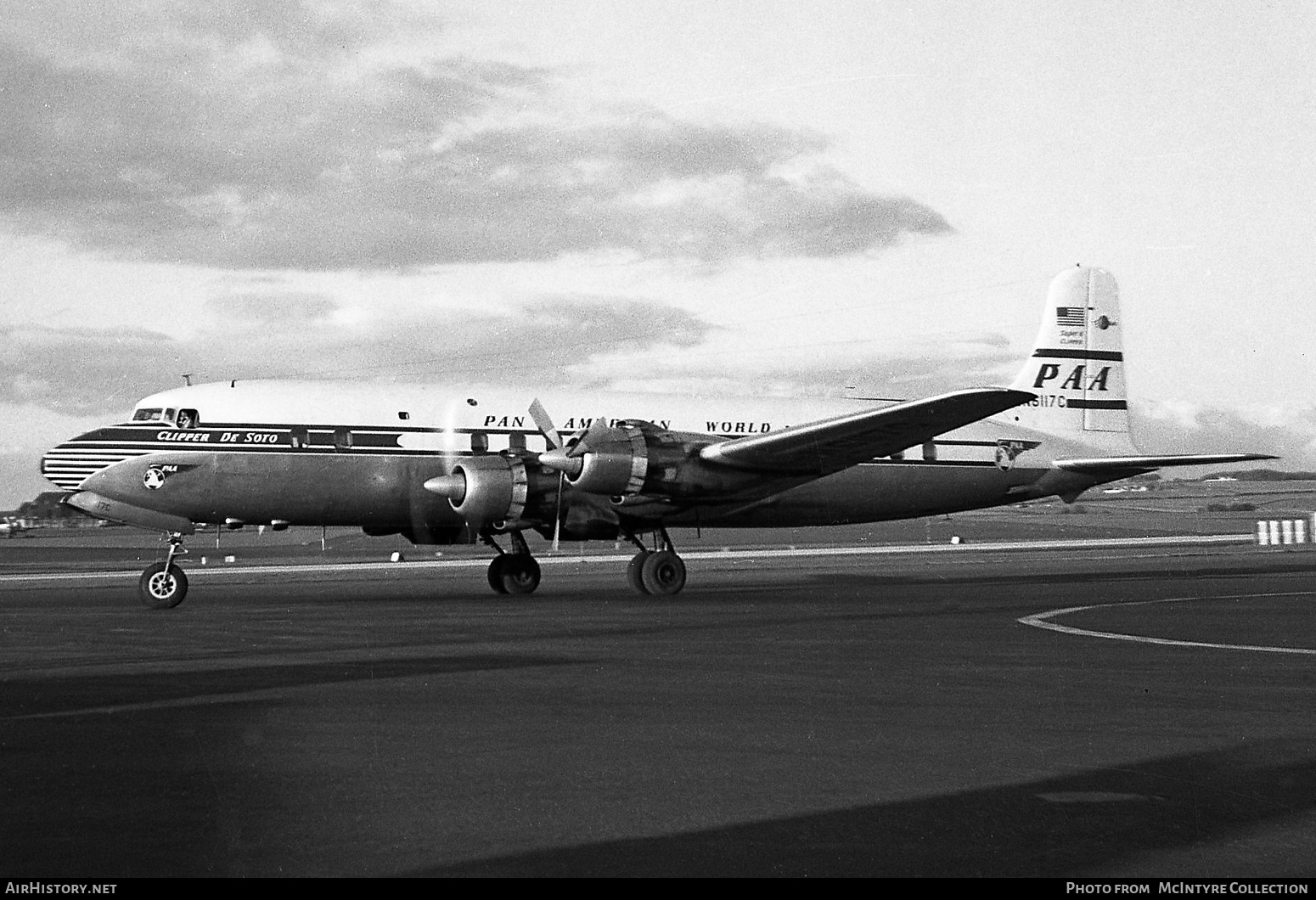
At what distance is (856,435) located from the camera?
25219 mm

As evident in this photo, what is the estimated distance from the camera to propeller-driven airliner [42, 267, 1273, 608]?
2412 centimetres

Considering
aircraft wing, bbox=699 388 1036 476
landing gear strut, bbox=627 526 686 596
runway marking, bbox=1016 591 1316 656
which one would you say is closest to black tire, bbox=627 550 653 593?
landing gear strut, bbox=627 526 686 596

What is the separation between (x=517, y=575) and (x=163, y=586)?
282 inches

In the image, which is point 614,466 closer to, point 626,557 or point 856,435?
point 856,435

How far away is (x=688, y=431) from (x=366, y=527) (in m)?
7.06

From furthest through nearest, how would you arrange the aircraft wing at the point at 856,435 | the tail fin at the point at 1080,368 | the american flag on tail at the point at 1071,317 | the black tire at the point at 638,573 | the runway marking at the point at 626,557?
the runway marking at the point at 626,557, the american flag on tail at the point at 1071,317, the tail fin at the point at 1080,368, the black tire at the point at 638,573, the aircraft wing at the point at 856,435

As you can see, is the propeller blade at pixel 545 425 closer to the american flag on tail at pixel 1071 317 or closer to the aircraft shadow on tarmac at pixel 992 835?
the american flag on tail at pixel 1071 317

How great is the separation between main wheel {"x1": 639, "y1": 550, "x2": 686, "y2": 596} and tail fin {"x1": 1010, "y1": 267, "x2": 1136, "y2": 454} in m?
11.3

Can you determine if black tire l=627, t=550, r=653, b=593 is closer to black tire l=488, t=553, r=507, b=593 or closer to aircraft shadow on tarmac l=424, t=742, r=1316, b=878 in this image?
black tire l=488, t=553, r=507, b=593

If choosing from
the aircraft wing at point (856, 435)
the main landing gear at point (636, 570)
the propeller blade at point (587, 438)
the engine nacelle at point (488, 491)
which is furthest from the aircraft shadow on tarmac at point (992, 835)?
the engine nacelle at point (488, 491)

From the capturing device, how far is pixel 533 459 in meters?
25.0

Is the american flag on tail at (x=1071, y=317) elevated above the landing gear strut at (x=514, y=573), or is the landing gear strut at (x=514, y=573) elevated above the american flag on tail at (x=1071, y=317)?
the american flag on tail at (x=1071, y=317)

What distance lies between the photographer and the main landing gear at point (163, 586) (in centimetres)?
2236

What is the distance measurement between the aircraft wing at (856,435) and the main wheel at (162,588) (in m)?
9.81
